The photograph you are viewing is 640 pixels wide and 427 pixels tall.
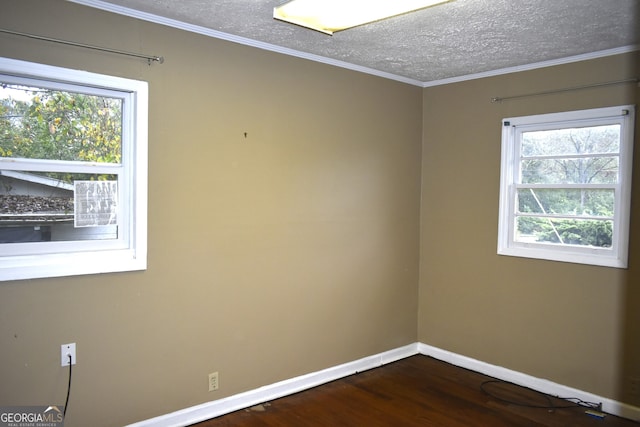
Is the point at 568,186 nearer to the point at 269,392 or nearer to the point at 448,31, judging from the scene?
the point at 448,31

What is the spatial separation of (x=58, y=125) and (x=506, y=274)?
3.44m

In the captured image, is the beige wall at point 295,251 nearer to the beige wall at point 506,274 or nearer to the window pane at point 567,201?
the beige wall at point 506,274

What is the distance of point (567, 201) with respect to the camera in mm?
3678

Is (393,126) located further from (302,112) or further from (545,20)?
(545,20)

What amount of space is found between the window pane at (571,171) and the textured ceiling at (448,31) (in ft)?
2.56

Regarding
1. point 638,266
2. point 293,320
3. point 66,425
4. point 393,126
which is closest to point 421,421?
point 293,320

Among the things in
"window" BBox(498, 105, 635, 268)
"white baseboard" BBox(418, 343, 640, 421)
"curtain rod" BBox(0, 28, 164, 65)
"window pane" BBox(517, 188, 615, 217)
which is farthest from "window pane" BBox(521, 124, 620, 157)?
"curtain rod" BBox(0, 28, 164, 65)

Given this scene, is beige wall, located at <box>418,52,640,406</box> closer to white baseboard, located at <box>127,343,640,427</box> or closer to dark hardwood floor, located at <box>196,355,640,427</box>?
white baseboard, located at <box>127,343,640,427</box>

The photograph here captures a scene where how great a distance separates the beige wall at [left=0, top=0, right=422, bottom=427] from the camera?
2.61 meters

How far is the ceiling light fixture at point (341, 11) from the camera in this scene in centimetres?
234

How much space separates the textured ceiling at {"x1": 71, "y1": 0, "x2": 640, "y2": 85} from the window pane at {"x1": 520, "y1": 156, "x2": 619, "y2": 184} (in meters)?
A: 0.78

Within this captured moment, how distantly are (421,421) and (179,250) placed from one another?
6.50ft

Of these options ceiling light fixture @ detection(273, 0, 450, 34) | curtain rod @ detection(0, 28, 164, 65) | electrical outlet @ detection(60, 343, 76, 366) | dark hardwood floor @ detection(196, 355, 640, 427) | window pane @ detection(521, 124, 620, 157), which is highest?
ceiling light fixture @ detection(273, 0, 450, 34)

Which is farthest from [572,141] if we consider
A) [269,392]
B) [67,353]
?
[67,353]
